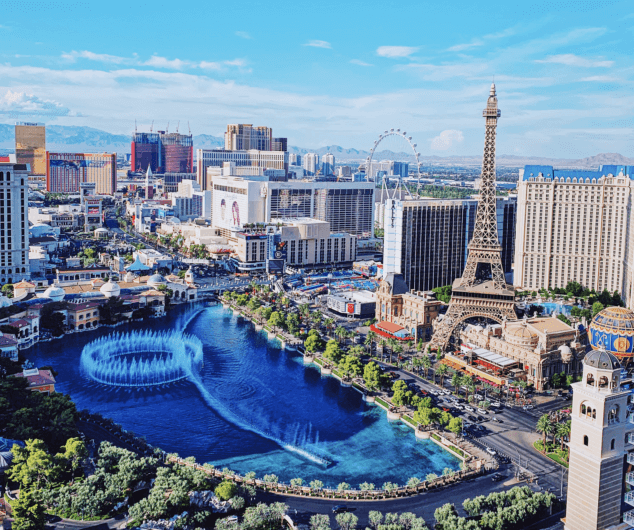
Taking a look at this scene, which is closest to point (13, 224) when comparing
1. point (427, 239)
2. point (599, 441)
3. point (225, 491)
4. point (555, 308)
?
point (427, 239)

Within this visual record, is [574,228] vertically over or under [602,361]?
over

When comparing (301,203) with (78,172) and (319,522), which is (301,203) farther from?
(78,172)

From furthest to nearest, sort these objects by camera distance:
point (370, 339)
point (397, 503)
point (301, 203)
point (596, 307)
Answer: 1. point (301, 203)
2. point (596, 307)
3. point (370, 339)
4. point (397, 503)

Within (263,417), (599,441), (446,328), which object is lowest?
(263,417)

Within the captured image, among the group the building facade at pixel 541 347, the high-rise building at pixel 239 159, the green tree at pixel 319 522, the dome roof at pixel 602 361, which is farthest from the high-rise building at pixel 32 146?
the dome roof at pixel 602 361

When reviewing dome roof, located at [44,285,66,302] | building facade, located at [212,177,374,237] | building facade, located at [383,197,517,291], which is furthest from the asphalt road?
building facade, located at [212,177,374,237]

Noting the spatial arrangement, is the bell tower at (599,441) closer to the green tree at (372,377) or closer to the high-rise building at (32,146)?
the green tree at (372,377)
